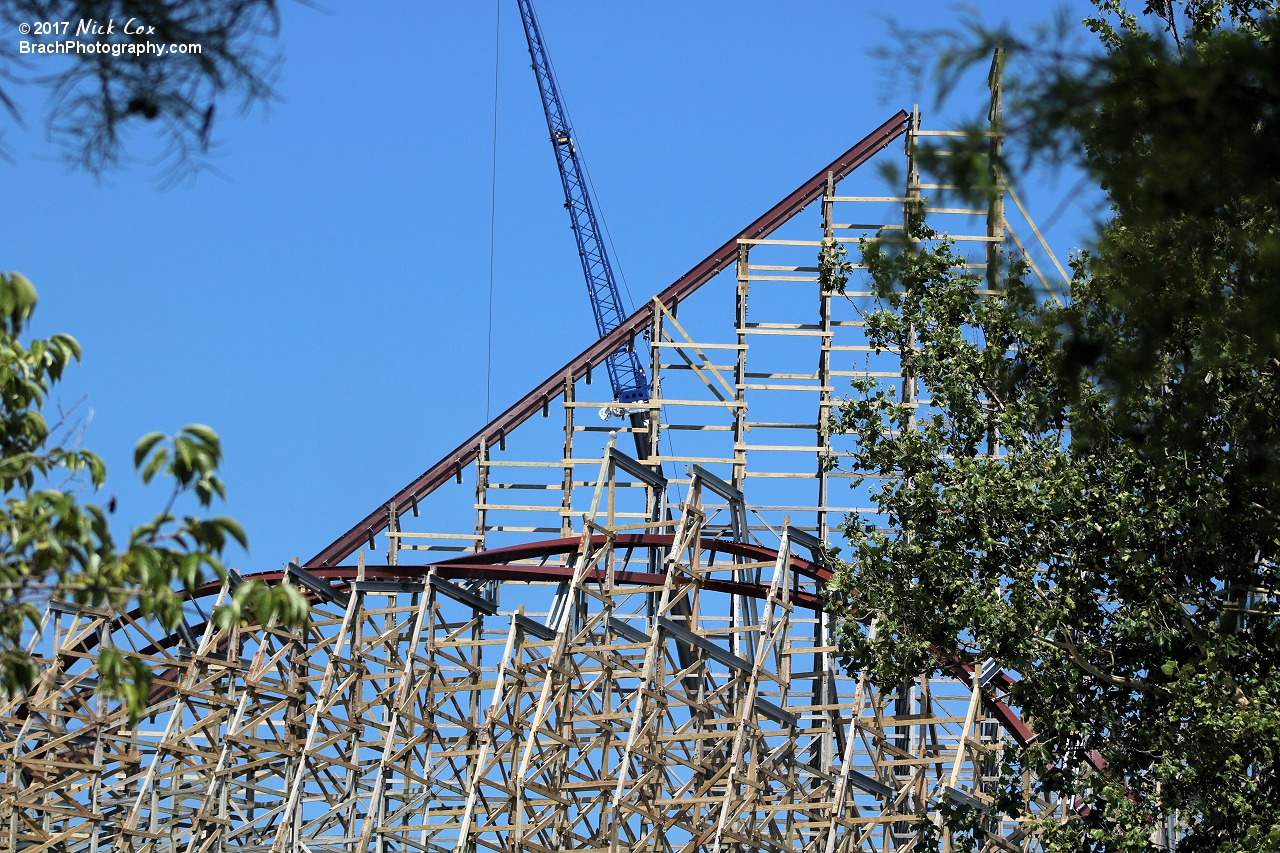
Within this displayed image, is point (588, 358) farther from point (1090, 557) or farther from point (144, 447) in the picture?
point (144, 447)

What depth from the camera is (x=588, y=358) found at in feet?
83.9

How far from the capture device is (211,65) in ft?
19.5

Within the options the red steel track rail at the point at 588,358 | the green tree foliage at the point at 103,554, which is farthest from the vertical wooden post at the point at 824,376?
the green tree foliage at the point at 103,554

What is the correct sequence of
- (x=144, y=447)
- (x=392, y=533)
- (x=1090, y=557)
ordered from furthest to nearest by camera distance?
1. (x=392, y=533)
2. (x=1090, y=557)
3. (x=144, y=447)

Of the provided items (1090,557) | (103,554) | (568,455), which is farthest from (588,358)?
(103,554)

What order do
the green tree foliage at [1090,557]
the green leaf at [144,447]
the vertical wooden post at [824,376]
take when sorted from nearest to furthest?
the green leaf at [144,447], the green tree foliage at [1090,557], the vertical wooden post at [824,376]

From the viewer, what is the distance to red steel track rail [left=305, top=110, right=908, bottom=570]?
2447 cm

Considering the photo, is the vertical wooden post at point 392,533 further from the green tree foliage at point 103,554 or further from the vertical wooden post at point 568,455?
the green tree foliage at point 103,554

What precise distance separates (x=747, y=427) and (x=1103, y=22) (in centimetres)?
1041

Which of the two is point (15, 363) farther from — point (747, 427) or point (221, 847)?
point (747, 427)

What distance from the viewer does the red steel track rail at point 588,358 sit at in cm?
2447

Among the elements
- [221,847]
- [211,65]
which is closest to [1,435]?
[211,65]

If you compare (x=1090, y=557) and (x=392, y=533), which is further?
(x=392, y=533)

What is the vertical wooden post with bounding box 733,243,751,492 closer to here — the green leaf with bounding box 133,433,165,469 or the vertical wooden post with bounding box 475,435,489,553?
the vertical wooden post with bounding box 475,435,489,553
